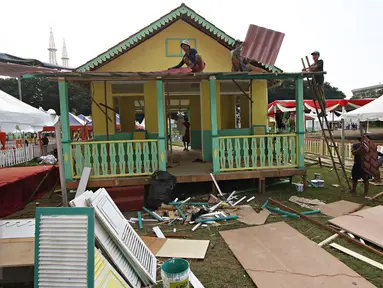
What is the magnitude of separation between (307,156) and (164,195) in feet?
34.7

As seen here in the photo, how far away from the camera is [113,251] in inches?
117

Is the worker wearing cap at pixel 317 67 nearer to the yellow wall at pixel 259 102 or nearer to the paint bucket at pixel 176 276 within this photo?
the yellow wall at pixel 259 102

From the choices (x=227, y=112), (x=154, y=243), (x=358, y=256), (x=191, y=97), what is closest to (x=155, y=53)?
(x=191, y=97)

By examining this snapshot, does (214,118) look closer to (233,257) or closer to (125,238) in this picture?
(233,257)

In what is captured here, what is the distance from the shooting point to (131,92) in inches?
335

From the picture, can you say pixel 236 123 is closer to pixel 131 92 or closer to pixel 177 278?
pixel 131 92

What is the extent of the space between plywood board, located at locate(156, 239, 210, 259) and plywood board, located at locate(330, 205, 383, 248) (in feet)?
8.02

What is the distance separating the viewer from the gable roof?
818cm

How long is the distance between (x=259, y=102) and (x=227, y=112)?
4.29ft

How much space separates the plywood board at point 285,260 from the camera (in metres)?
3.13

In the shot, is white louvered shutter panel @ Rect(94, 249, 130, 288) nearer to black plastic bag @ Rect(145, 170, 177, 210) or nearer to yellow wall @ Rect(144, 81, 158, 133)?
black plastic bag @ Rect(145, 170, 177, 210)

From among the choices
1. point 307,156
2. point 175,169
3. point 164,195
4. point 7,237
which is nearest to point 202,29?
point 175,169

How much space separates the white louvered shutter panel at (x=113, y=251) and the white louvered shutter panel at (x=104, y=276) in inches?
5.9

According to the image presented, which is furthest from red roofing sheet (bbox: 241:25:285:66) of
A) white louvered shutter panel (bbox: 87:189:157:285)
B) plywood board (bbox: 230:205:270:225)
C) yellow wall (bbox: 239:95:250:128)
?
white louvered shutter panel (bbox: 87:189:157:285)
